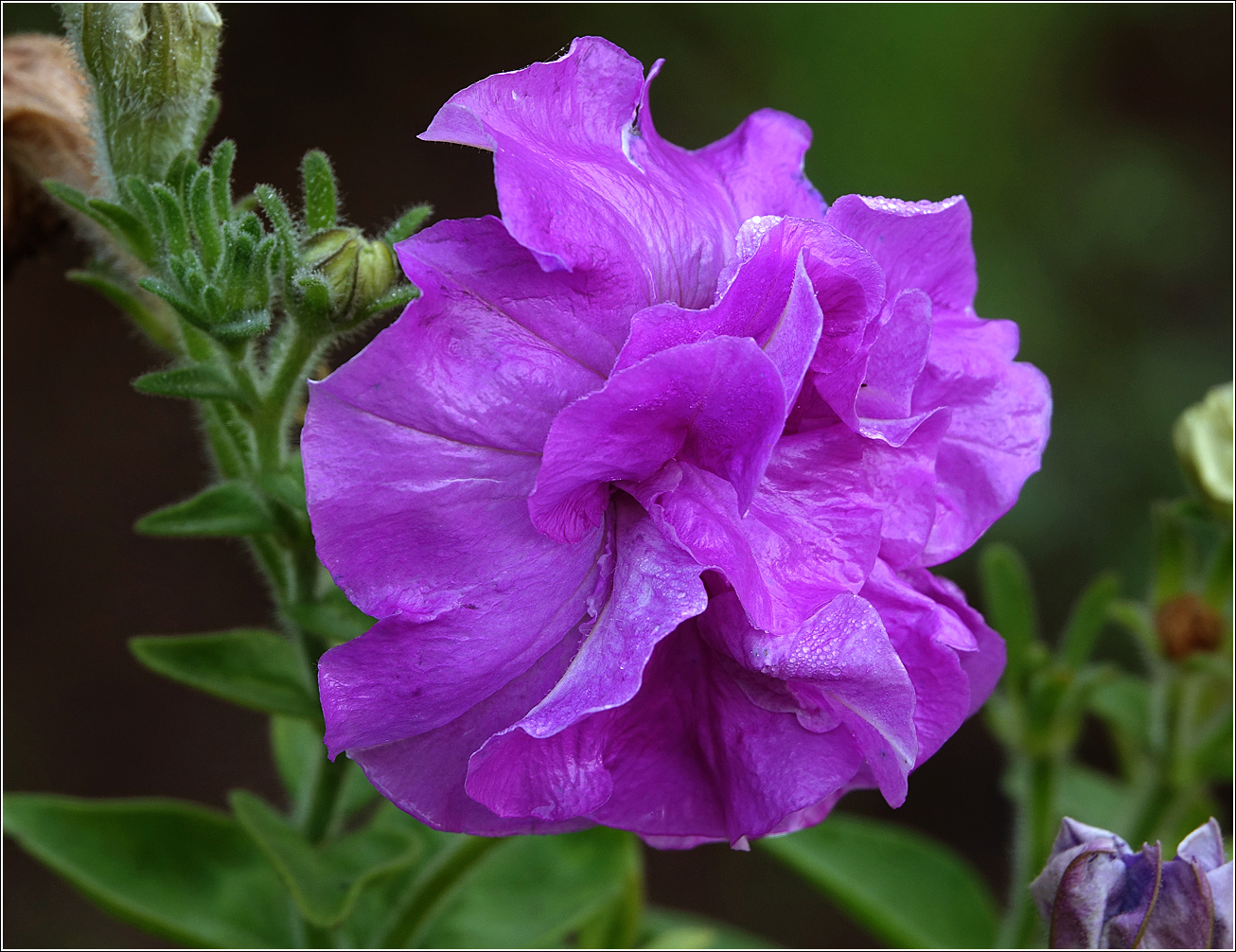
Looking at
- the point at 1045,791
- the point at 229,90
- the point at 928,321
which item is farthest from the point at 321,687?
the point at 229,90

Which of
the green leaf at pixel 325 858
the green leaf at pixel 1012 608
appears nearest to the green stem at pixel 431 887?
the green leaf at pixel 325 858

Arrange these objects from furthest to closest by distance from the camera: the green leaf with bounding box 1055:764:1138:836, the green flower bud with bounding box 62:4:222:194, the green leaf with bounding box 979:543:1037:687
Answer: the green leaf with bounding box 1055:764:1138:836, the green leaf with bounding box 979:543:1037:687, the green flower bud with bounding box 62:4:222:194

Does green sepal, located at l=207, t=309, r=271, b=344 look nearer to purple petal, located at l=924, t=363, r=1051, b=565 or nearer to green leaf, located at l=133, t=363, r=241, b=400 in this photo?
green leaf, located at l=133, t=363, r=241, b=400

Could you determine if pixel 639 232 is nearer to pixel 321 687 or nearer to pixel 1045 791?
pixel 321 687

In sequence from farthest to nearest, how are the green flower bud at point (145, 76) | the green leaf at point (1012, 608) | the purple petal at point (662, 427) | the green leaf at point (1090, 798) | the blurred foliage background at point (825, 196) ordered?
1. the blurred foliage background at point (825, 196)
2. the green leaf at point (1090, 798)
3. the green leaf at point (1012, 608)
4. the green flower bud at point (145, 76)
5. the purple petal at point (662, 427)

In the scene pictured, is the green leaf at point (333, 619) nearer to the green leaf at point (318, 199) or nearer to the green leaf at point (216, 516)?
the green leaf at point (216, 516)

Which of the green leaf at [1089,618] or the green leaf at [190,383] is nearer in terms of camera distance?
the green leaf at [190,383]

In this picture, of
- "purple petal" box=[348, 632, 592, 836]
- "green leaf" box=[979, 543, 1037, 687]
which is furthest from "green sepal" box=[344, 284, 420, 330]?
"green leaf" box=[979, 543, 1037, 687]
